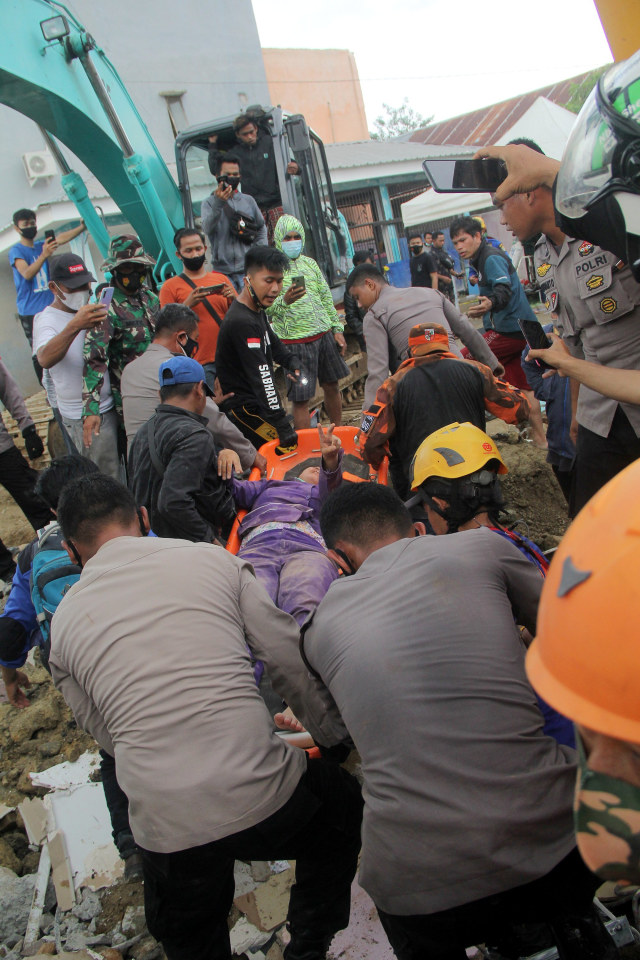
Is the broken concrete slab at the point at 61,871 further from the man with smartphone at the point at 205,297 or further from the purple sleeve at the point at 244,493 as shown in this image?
the man with smartphone at the point at 205,297

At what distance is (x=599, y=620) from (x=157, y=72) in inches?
804

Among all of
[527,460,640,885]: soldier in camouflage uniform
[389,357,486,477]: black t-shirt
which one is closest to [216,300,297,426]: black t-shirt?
[389,357,486,477]: black t-shirt

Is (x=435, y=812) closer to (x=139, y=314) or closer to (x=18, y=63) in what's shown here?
(x=139, y=314)

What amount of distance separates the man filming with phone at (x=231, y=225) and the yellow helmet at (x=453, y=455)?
13.6 ft

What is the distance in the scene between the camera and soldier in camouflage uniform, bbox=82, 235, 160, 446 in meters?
4.64

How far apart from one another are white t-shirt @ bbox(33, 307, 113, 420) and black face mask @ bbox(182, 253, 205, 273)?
1138 mm

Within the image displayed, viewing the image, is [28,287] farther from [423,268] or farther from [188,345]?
[423,268]

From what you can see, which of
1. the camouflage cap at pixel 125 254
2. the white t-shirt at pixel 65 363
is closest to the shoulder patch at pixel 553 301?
the camouflage cap at pixel 125 254

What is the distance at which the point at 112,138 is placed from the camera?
20.5ft

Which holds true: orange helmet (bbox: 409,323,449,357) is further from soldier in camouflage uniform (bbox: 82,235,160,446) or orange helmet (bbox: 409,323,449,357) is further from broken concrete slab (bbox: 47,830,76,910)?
broken concrete slab (bbox: 47,830,76,910)

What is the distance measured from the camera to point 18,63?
5.50 m

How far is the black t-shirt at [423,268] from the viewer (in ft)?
36.9

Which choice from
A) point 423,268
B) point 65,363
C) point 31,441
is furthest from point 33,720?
point 423,268

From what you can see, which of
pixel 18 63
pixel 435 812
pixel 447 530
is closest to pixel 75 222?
pixel 18 63
